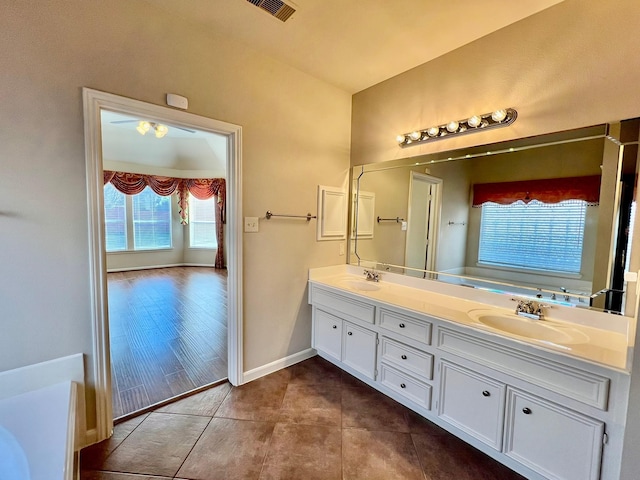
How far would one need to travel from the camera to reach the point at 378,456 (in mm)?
1651

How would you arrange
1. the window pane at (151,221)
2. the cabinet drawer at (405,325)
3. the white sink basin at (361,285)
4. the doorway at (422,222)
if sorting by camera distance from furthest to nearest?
the window pane at (151,221)
the white sink basin at (361,285)
the doorway at (422,222)
the cabinet drawer at (405,325)

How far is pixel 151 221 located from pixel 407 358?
7.07 metres

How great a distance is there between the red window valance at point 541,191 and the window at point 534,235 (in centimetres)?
3

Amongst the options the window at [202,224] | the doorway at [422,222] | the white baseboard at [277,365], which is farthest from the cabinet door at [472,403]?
the window at [202,224]

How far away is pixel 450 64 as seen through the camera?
2.12 metres

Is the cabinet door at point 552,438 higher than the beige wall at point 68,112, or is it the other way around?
the beige wall at point 68,112

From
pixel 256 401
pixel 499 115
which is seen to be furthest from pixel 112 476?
pixel 499 115

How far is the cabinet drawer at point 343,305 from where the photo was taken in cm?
219

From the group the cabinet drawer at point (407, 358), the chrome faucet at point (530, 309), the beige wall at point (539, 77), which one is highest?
the beige wall at point (539, 77)

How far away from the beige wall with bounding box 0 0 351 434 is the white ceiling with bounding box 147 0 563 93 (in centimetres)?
16

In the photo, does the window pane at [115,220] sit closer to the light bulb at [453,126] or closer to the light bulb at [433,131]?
the light bulb at [433,131]

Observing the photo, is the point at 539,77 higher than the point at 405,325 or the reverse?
higher

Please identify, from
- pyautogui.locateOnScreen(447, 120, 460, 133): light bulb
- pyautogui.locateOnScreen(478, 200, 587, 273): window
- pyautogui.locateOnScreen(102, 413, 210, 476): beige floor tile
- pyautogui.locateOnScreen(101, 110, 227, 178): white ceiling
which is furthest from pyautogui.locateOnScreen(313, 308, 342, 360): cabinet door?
pyautogui.locateOnScreen(101, 110, 227, 178): white ceiling

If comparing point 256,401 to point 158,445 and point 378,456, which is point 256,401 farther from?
point 378,456
